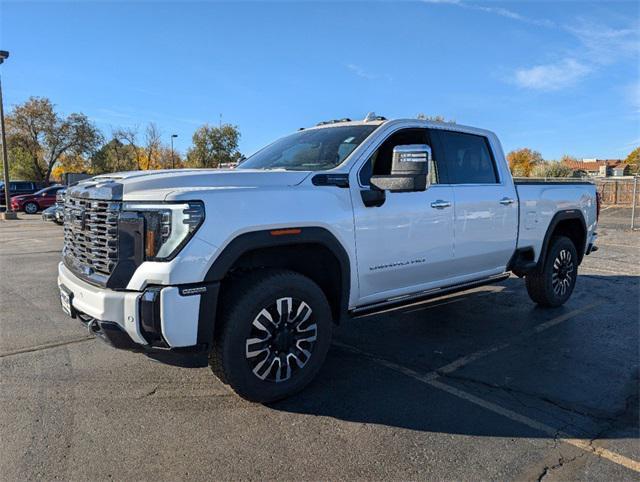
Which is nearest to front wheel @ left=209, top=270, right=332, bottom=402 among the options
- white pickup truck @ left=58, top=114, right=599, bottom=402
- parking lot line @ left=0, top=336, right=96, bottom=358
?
white pickup truck @ left=58, top=114, right=599, bottom=402

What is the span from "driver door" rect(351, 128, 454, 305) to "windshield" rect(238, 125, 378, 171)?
25cm

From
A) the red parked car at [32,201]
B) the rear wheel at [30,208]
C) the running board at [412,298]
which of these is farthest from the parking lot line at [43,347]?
the rear wheel at [30,208]

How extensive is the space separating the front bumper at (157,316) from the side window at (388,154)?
165 centimetres

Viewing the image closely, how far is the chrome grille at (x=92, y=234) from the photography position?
10.5ft

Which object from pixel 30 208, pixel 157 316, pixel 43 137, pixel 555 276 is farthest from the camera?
pixel 43 137

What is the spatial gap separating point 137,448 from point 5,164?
2402 cm

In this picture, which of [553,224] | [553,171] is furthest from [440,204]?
[553,171]

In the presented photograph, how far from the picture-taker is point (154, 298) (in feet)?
9.71

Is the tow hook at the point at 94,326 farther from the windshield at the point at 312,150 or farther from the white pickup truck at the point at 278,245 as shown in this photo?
the windshield at the point at 312,150

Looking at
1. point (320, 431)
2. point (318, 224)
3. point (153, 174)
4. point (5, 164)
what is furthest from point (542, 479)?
point (5, 164)

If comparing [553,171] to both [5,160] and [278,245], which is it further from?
[278,245]

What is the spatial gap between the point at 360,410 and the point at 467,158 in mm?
2959

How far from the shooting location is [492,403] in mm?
3586

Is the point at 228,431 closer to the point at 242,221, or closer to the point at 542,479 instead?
the point at 242,221
